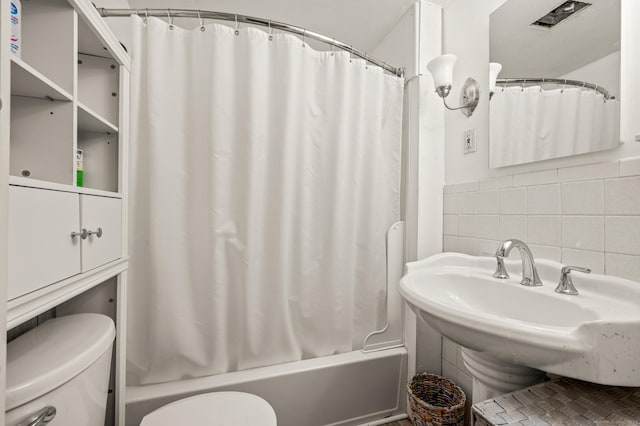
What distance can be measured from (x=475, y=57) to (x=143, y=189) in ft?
5.19

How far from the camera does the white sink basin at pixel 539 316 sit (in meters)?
0.52

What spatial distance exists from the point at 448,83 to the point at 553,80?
0.39 metres

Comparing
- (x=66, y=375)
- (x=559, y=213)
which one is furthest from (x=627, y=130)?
(x=66, y=375)

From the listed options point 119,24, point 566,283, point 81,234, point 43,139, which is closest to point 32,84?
point 43,139

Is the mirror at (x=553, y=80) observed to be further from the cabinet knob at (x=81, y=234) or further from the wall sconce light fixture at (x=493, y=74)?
the cabinet knob at (x=81, y=234)

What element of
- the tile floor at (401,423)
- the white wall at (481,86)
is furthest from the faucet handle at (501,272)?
the tile floor at (401,423)

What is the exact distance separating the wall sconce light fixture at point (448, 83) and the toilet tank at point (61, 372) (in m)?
1.55

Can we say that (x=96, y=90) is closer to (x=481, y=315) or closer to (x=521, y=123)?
(x=481, y=315)

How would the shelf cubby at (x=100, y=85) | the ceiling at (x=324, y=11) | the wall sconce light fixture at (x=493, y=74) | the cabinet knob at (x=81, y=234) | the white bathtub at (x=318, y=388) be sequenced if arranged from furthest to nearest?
the ceiling at (x=324, y=11) < the wall sconce light fixture at (x=493, y=74) < the white bathtub at (x=318, y=388) < the shelf cubby at (x=100, y=85) < the cabinet knob at (x=81, y=234)

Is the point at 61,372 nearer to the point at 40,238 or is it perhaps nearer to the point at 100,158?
the point at 40,238

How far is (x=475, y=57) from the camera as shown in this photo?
1.27 metres

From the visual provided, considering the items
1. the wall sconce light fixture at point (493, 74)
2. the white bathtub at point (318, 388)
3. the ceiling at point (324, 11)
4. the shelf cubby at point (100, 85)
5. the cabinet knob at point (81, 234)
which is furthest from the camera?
the ceiling at point (324, 11)

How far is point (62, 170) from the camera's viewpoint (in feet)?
2.07

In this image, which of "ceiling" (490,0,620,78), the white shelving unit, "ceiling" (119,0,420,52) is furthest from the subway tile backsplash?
the white shelving unit
